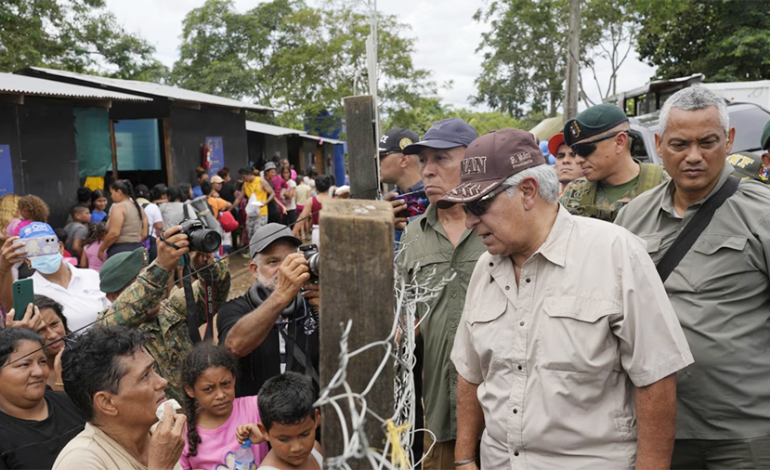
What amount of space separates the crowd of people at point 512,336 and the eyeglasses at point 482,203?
0.4 inches

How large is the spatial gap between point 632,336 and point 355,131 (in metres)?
1.20

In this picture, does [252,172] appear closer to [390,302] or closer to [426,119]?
[390,302]

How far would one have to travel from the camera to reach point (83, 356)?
2.25 meters

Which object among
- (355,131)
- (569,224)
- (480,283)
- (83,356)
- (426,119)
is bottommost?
(83,356)

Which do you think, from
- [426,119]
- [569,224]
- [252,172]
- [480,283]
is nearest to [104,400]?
[480,283]

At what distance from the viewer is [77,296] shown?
13.5 ft

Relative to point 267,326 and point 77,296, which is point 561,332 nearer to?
point 267,326

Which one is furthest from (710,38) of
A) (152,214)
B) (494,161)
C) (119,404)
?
Result: (119,404)

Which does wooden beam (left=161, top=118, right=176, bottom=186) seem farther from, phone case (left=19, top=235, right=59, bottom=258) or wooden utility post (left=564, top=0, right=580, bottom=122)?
phone case (left=19, top=235, right=59, bottom=258)

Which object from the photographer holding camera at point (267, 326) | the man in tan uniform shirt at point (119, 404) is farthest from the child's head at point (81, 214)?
the man in tan uniform shirt at point (119, 404)

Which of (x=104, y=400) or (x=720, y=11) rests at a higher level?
(x=720, y=11)

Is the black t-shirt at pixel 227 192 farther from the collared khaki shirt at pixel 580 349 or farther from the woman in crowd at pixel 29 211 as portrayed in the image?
the collared khaki shirt at pixel 580 349

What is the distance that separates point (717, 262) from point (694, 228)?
6.0 inches

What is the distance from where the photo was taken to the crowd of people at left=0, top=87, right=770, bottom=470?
1.84 metres
